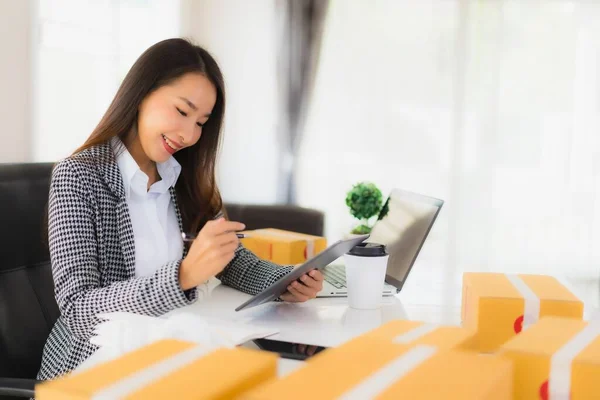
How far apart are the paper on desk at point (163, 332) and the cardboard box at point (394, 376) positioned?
0.99ft

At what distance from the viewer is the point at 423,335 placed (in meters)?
0.78

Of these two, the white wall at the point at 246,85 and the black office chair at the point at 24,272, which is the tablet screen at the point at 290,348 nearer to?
the black office chair at the point at 24,272

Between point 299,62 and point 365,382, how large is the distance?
12.7 feet

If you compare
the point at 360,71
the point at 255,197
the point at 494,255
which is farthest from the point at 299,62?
the point at 494,255

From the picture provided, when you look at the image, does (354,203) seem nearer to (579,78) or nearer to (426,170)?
(426,170)

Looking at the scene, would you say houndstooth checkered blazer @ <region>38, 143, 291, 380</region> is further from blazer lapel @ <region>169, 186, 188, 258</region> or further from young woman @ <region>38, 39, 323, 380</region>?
blazer lapel @ <region>169, 186, 188, 258</region>

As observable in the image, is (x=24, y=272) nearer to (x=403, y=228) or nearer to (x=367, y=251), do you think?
(x=367, y=251)

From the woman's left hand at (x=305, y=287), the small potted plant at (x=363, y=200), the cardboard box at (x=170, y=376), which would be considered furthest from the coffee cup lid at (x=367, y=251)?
the small potted plant at (x=363, y=200)

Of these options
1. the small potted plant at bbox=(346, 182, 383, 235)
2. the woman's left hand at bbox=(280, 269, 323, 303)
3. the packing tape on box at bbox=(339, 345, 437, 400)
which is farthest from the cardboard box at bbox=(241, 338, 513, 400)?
the small potted plant at bbox=(346, 182, 383, 235)

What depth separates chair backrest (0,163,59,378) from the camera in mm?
1530

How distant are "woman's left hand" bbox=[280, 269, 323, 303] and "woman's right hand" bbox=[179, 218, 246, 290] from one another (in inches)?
9.8

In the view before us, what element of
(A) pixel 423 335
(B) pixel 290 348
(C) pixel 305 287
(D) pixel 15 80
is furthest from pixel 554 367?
(D) pixel 15 80

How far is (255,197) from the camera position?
437cm

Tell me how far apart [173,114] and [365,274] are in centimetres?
59
